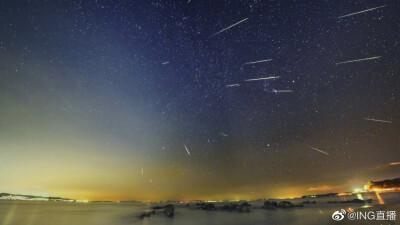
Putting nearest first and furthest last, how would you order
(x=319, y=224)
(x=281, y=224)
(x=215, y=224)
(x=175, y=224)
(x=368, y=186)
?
(x=319, y=224) → (x=281, y=224) → (x=215, y=224) → (x=175, y=224) → (x=368, y=186)

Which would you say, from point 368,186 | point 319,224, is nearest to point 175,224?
point 319,224

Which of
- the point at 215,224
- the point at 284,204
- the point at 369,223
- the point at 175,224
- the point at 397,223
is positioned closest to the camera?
the point at 397,223

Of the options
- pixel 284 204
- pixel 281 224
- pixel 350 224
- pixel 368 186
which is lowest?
pixel 368 186

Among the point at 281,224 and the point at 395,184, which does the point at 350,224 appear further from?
the point at 395,184

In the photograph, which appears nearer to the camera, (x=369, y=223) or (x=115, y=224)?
(x=369, y=223)

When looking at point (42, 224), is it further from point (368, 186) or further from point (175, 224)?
point (368, 186)

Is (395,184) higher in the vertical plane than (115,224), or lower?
lower

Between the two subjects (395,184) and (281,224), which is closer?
(281,224)

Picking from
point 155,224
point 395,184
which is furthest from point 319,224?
A: point 395,184

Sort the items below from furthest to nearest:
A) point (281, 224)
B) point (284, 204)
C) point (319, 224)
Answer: point (284, 204)
point (281, 224)
point (319, 224)
